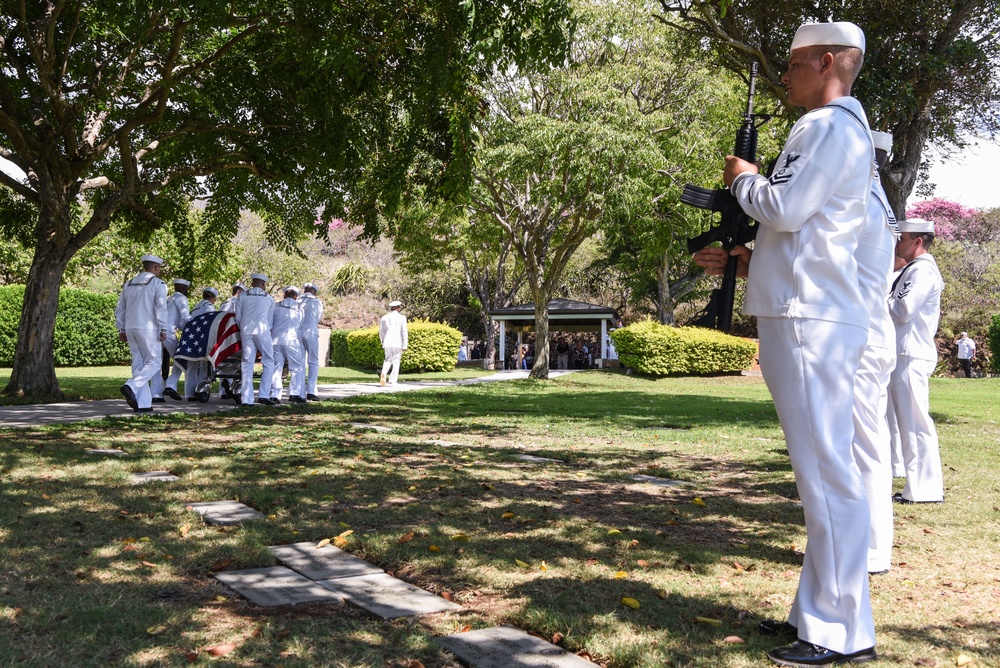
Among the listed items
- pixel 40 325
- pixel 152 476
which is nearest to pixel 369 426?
pixel 152 476

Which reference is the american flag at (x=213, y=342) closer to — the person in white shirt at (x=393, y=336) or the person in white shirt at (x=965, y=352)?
the person in white shirt at (x=393, y=336)

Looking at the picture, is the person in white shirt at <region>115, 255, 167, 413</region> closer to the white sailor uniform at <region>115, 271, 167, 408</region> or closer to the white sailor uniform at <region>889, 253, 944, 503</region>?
the white sailor uniform at <region>115, 271, 167, 408</region>

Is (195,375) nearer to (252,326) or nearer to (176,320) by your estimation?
(176,320)

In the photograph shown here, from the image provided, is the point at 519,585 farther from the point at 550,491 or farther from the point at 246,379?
the point at 246,379

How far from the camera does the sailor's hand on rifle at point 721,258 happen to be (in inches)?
144

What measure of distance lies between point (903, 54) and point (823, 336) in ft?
39.2

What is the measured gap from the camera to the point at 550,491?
6.57 metres

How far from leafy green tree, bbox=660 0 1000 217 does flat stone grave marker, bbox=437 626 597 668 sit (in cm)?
1124

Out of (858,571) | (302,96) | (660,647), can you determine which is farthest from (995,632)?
(302,96)

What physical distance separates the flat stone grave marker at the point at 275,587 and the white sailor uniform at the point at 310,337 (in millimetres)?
12135

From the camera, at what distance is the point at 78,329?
32.4 metres

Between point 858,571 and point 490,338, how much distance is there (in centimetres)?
3900

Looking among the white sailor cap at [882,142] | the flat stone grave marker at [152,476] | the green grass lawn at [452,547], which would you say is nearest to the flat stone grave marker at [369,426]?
the green grass lawn at [452,547]

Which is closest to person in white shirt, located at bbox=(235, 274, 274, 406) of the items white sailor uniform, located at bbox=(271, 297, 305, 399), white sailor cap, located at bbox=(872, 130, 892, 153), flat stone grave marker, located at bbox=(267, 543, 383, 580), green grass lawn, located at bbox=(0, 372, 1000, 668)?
white sailor uniform, located at bbox=(271, 297, 305, 399)
